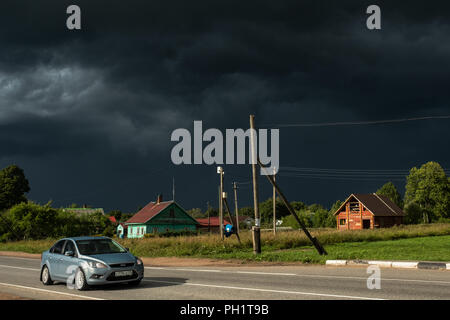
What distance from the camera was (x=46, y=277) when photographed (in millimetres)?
14289

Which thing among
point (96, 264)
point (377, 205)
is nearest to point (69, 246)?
point (96, 264)

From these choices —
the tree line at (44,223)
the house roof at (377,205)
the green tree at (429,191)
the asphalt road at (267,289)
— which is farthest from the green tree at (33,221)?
the green tree at (429,191)

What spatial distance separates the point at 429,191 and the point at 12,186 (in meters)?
87.7

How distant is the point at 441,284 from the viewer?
12.4 m

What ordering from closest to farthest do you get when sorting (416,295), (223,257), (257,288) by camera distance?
(416,295) → (257,288) → (223,257)

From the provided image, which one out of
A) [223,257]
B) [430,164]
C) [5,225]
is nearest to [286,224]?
[430,164]

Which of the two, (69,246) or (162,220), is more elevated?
(69,246)

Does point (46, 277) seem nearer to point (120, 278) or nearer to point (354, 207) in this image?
point (120, 278)

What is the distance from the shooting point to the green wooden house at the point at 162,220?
257 feet

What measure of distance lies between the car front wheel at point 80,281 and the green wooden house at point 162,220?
214 feet

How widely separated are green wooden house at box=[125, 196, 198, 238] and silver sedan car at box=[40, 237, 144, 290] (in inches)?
2498

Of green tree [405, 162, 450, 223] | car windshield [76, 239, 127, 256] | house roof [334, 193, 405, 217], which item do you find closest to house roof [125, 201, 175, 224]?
house roof [334, 193, 405, 217]
